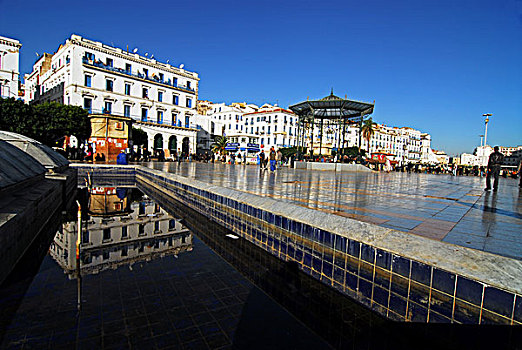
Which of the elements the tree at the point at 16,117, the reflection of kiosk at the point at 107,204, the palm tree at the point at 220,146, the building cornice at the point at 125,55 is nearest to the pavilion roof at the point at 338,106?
the reflection of kiosk at the point at 107,204

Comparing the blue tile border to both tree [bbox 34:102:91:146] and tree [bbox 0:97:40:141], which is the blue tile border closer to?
tree [bbox 34:102:91:146]

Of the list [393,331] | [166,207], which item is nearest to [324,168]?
[166,207]

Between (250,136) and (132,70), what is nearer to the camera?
(132,70)

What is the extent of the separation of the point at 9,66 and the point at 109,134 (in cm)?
3145

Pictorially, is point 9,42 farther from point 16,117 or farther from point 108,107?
point 16,117

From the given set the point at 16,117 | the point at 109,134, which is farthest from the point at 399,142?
the point at 16,117

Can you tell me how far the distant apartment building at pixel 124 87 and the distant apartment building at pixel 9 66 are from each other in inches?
156

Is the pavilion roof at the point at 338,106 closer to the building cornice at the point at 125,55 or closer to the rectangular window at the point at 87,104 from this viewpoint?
the rectangular window at the point at 87,104

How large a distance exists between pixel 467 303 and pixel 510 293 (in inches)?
11.9

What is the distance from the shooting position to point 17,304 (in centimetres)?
284

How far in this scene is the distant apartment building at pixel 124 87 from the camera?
1468 inches

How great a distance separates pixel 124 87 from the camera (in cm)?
4131

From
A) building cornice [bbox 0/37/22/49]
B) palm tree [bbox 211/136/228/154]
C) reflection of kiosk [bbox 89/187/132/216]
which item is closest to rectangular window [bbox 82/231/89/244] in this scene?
reflection of kiosk [bbox 89/187/132/216]

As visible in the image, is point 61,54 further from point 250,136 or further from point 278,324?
point 278,324
